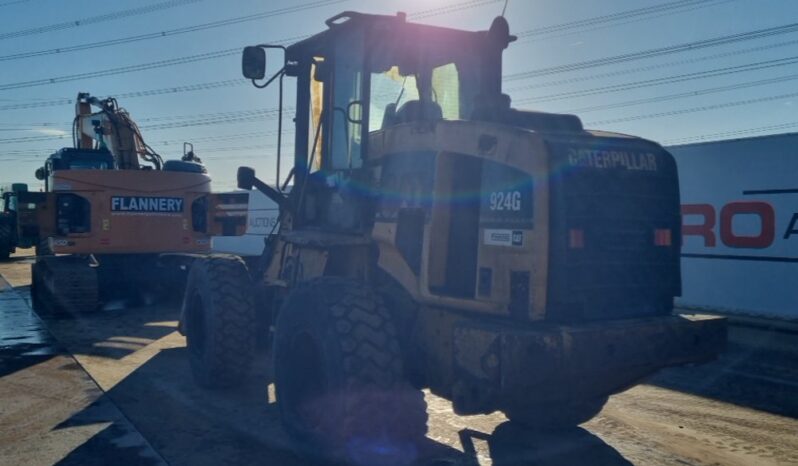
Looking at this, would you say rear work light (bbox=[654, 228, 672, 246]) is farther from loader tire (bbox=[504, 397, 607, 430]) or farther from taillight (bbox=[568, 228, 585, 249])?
loader tire (bbox=[504, 397, 607, 430])

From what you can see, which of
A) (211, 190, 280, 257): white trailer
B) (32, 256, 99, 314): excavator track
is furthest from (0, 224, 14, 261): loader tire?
(32, 256, 99, 314): excavator track

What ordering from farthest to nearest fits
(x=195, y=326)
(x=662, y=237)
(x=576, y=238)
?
(x=195, y=326)
(x=662, y=237)
(x=576, y=238)

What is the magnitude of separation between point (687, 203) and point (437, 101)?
25.7ft

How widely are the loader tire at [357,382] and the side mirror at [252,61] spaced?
2.35m

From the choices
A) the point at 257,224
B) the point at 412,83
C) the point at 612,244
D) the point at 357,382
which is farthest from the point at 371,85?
the point at 257,224

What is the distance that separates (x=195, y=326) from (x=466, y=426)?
10.5 ft

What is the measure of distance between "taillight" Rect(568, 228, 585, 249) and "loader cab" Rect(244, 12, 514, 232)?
4.52 feet

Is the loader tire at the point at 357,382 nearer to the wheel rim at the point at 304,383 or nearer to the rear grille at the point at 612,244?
the wheel rim at the point at 304,383

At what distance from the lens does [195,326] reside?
306 inches

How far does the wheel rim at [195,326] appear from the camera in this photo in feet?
25.0

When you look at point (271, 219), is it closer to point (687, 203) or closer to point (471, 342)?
point (687, 203)

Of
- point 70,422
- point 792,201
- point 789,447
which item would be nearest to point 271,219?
point 792,201

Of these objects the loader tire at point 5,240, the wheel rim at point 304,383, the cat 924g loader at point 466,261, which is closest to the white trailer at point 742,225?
the cat 924g loader at point 466,261

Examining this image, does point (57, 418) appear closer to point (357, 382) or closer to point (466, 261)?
point (357, 382)
